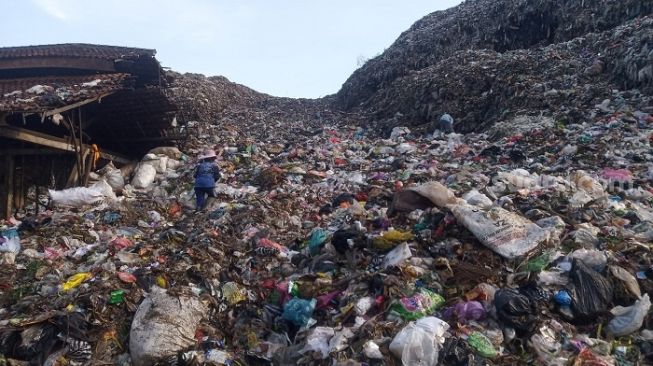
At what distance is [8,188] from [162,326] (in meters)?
4.91

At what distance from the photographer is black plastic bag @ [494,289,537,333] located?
297cm

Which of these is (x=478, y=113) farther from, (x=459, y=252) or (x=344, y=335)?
(x=344, y=335)

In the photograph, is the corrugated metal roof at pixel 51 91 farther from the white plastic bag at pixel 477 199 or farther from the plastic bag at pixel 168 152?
the white plastic bag at pixel 477 199

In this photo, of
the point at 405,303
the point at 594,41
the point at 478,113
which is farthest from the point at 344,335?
the point at 594,41

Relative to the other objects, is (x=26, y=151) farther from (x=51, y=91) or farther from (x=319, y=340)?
(x=319, y=340)

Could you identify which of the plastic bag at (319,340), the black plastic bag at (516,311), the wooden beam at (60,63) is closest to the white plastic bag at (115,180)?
the wooden beam at (60,63)

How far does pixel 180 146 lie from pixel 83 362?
7.02m

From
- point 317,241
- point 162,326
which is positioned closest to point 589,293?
point 317,241

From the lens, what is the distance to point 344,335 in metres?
3.10

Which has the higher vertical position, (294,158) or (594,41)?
(594,41)

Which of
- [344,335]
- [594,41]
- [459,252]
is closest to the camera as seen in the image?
[344,335]

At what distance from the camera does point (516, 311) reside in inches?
118

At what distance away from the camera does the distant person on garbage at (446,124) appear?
11.0 metres

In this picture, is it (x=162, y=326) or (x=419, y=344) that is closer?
(x=419, y=344)
